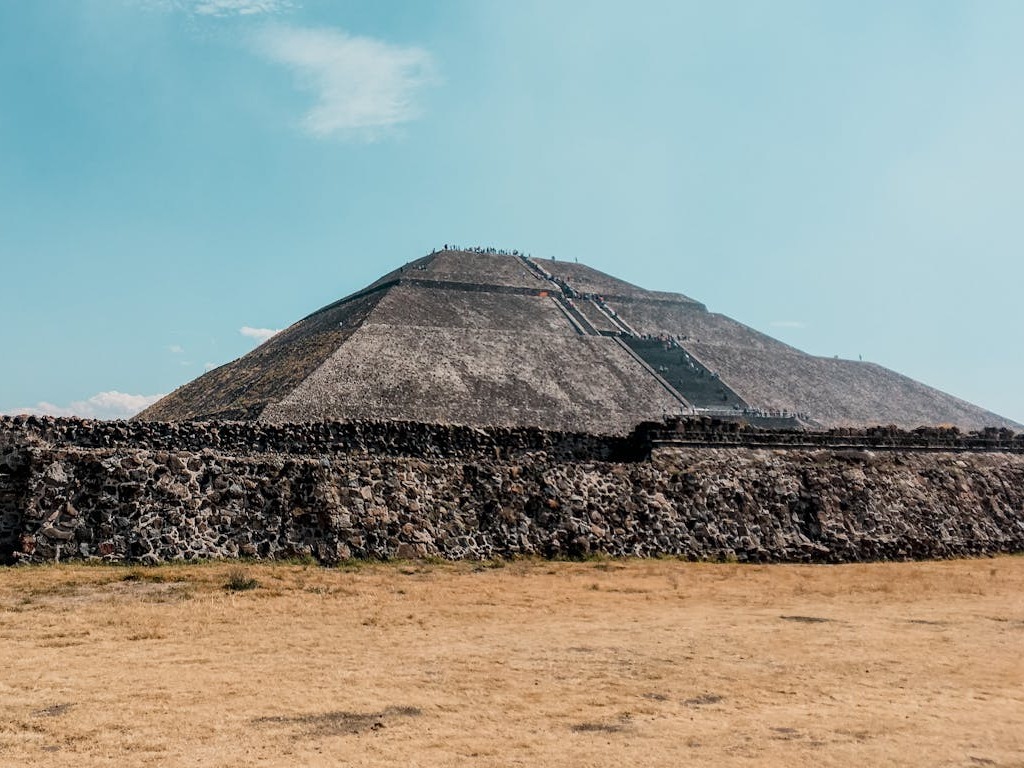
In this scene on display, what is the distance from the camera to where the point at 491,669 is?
10180 mm

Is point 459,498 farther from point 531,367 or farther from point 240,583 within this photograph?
point 531,367

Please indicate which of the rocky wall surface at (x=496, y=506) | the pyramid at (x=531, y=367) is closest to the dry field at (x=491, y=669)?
the rocky wall surface at (x=496, y=506)

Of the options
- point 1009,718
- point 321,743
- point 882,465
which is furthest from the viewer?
point 882,465

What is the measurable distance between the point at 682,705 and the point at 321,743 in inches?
138

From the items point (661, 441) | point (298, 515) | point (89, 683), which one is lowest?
point (89, 683)

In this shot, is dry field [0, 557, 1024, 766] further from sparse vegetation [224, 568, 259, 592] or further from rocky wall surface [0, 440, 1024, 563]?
rocky wall surface [0, 440, 1024, 563]

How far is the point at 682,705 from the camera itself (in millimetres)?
8938

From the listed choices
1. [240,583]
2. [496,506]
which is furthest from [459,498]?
[240,583]

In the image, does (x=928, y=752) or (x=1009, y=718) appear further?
(x=1009, y=718)

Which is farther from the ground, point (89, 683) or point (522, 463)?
point (522, 463)

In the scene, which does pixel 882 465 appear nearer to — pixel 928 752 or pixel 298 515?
pixel 298 515

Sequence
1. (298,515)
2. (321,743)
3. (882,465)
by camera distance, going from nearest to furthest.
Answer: (321,743)
(298,515)
(882,465)

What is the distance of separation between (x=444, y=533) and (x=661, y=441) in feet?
22.8

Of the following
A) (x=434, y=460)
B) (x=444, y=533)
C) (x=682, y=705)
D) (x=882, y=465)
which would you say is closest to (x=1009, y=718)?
(x=682, y=705)
